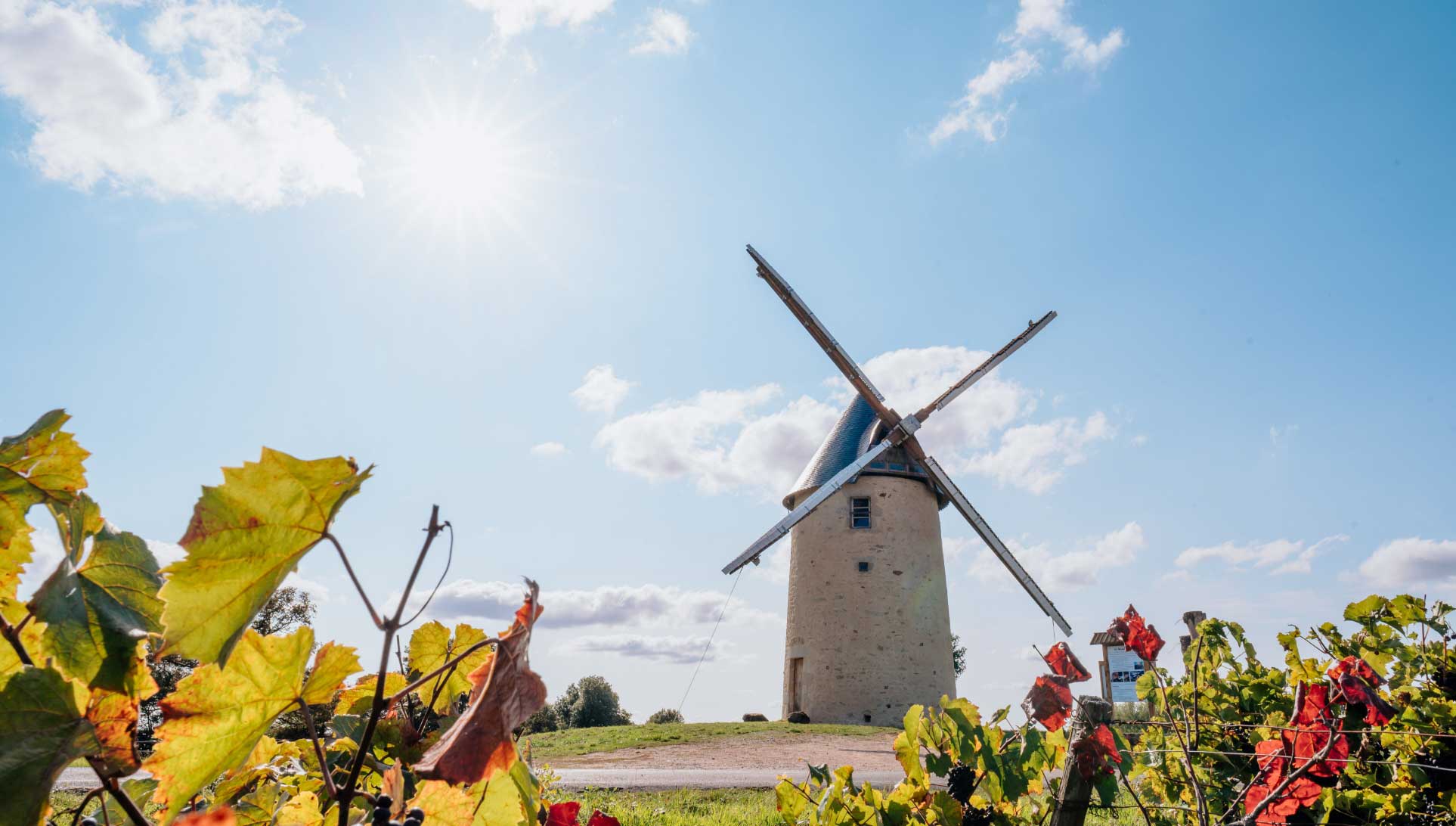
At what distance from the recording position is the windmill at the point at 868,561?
15.9 meters

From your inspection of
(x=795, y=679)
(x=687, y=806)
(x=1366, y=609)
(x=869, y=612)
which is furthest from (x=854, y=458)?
(x=1366, y=609)

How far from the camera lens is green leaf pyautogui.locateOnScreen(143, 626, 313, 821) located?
0.58 m

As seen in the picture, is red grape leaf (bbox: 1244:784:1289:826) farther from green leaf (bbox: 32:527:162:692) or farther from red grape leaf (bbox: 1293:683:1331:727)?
green leaf (bbox: 32:527:162:692)

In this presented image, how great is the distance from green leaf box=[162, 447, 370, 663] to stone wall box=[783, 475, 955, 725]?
16164mm

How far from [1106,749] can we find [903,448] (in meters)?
16.0

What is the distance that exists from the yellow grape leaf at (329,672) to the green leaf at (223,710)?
39 mm

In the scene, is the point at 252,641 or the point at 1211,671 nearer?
the point at 252,641

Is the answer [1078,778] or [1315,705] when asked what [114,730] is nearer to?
[1078,778]

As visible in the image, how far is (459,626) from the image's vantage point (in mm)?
1098

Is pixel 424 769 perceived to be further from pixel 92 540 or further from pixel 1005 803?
pixel 1005 803

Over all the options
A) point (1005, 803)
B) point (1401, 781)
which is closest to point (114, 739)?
point (1005, 803)

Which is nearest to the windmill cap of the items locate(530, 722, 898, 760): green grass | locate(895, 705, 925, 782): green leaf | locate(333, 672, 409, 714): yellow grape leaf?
locate(530, 722, 898, 760): green grass

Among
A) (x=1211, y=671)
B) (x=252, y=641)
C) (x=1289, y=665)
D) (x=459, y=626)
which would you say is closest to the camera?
(x=252, y=641)

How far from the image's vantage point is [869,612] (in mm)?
16031
